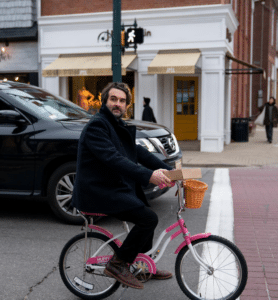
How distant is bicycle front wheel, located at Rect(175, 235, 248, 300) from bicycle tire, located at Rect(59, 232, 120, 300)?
1.80 ft

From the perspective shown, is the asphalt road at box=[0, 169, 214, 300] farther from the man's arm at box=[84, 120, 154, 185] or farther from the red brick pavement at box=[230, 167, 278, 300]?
the man's arm at box=[84, 120, 154, 185]

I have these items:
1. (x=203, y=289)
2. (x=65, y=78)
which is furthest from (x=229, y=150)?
(x=203, y=289)

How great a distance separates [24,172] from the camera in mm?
5859

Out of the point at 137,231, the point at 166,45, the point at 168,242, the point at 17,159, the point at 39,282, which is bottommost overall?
the point at 39,282

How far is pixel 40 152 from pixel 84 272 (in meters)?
2.53

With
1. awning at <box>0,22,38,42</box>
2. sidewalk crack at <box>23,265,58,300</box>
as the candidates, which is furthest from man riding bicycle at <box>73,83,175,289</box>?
awning at <box>0,22,38,42</box>

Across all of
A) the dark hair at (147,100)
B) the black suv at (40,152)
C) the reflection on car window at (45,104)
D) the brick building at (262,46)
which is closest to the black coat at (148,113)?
the dark hair at (147,100)

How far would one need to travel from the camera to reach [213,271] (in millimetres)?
3400

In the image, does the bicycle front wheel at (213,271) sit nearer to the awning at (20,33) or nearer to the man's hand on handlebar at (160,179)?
the man's hand on handlebar at (160,179)

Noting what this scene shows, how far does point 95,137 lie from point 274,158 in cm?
1132

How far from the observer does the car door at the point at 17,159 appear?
19.2ft

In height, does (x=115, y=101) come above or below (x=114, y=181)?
above

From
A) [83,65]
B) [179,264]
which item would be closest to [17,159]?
[179,264]

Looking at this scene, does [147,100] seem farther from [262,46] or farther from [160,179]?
[262,46]
